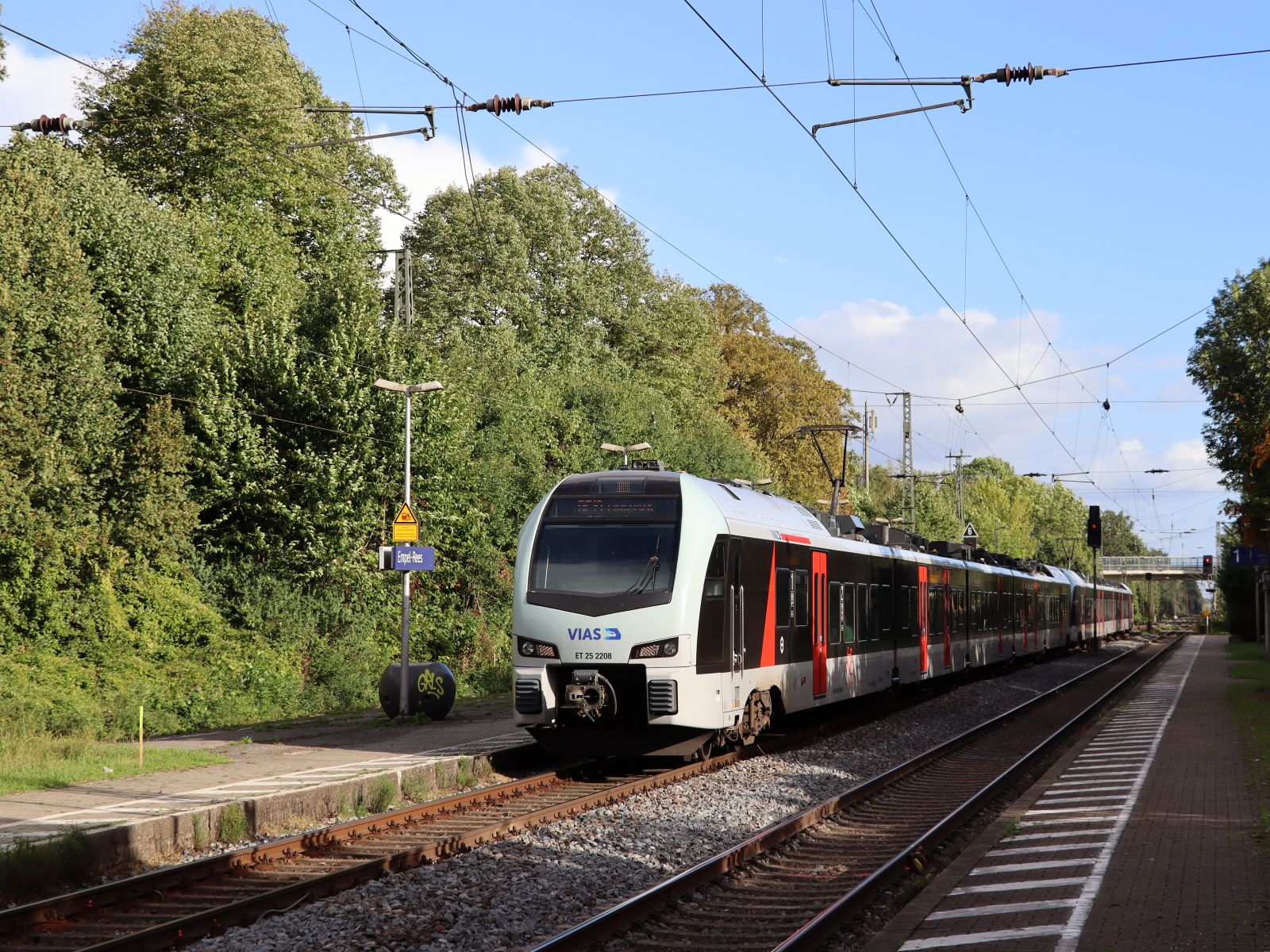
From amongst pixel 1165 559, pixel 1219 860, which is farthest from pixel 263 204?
pixel 1165 559

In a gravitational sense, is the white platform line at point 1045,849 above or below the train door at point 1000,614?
below

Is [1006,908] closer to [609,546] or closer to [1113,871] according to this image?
[1113,871]

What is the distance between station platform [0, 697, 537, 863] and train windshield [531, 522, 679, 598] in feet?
7.40

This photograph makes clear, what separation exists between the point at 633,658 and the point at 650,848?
3.88m

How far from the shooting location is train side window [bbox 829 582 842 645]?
2039cm

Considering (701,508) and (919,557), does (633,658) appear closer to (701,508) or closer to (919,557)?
(701,508)

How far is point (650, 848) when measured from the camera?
432 inches

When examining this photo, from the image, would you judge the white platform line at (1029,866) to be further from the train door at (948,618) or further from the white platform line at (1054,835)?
the train door at (948,618)

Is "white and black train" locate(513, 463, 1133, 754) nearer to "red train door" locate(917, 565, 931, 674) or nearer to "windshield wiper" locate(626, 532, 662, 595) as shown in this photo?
"windshield wiper" locate(626, 532, 662, 595)

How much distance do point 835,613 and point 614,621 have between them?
22.0 feet

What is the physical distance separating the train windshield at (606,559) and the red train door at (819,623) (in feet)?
15.9

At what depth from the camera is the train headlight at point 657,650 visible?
48.2 ft

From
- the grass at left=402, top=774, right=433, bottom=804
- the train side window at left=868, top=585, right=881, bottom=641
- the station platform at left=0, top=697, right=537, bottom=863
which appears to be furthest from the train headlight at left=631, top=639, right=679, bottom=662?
the train side window at left=868, top=585, right=881, bottom=641

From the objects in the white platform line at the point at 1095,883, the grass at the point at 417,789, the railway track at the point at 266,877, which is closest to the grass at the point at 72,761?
the grass at the point at 417,789
